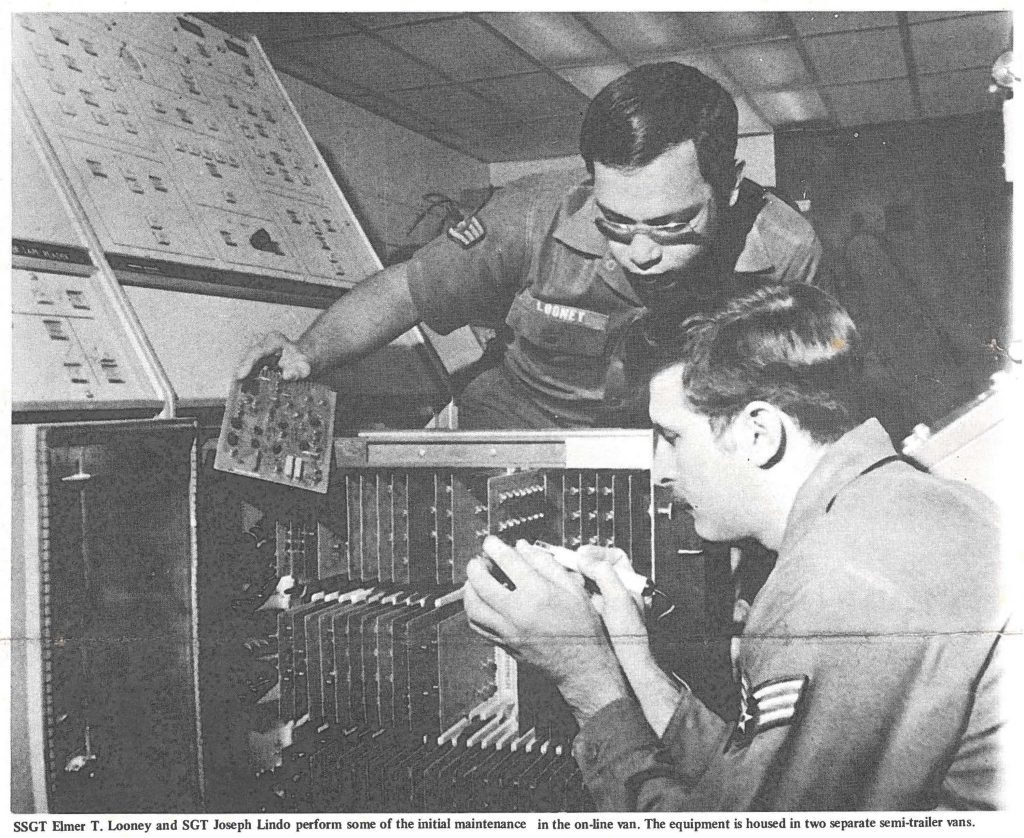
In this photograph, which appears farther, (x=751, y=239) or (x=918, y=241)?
(x=918, y=241)

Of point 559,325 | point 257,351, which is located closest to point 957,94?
point 559,325

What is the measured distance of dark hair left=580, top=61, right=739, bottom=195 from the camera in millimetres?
1300

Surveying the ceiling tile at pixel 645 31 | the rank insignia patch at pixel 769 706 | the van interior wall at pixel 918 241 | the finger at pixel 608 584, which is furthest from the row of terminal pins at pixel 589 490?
the ceiling tile at pixel 645 31

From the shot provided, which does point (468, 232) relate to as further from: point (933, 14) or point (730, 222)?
point (933, 14)

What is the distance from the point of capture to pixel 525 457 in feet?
3.77

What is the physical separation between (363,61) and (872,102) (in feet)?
3.62

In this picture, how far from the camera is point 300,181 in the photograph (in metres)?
1.75

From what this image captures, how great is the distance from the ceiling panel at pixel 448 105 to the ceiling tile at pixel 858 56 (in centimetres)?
74

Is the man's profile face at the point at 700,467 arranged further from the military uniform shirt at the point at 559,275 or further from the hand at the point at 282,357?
the hand at the point at 282,357

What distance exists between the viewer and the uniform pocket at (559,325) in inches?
60.9

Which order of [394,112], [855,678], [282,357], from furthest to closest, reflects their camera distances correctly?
[394,112] < [282,357] < [855,678]

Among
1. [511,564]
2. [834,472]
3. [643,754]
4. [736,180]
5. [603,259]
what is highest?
[736,180]
